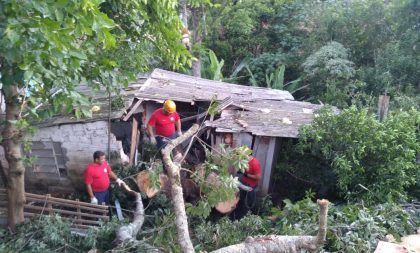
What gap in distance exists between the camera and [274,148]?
8695mm

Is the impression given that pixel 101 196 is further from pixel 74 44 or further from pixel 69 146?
pixel 74 44

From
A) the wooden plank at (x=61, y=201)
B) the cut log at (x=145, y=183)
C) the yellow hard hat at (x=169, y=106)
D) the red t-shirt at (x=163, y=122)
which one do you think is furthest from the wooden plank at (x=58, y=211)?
the yellow hard hat at (x=169, y=106)

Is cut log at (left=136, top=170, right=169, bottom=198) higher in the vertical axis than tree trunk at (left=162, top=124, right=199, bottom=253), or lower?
lower

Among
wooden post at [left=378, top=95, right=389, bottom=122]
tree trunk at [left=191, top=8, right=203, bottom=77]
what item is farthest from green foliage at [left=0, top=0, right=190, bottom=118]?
tree trunk at [left=191, top=8, right=203, bottom=77]

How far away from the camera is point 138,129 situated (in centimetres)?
966

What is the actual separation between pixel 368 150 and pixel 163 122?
11.9 feet

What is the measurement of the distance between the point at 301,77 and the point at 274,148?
189 inches

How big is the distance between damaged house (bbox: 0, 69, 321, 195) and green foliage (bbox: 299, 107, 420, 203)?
802mm

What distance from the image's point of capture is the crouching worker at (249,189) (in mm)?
8117

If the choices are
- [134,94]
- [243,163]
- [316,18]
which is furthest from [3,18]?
[316,18]

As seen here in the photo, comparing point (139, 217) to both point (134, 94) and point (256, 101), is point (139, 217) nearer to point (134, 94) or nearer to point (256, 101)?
point (134, 94)

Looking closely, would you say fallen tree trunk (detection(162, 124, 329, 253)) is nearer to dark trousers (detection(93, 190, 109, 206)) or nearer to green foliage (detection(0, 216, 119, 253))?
green foliage (detection(0, 216, 119, 253))

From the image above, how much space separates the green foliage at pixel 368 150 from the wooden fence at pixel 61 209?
3.57 m

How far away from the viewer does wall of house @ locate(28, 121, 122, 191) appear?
8648 mm
